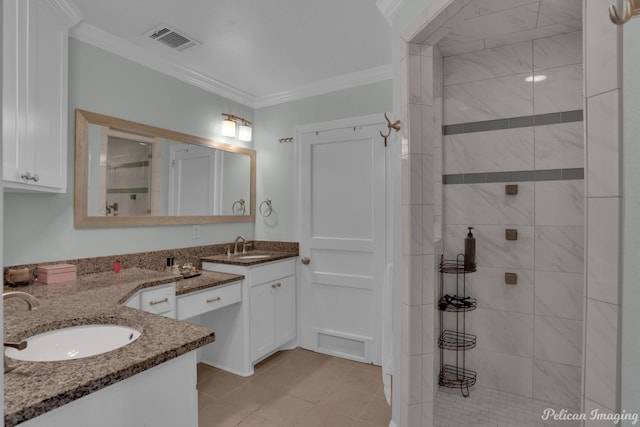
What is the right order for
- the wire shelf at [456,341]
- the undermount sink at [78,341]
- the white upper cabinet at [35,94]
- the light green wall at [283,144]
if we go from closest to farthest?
1. the undermount sink at [78,341]
2. the white upper cabinet at [35,94]
3. the wire shelf at [456,341]
4. the light green wall at [283,144]

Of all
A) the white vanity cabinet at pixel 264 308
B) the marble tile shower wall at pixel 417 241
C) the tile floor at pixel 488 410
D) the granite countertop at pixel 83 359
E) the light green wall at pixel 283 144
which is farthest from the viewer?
the light green wall at pixel 283 144

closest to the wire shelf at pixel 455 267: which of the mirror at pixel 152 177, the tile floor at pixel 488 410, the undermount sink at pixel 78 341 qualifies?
the tile floor at pixel 488 410

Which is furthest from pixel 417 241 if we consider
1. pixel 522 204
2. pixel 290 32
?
pixel 290 32

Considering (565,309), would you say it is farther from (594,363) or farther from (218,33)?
(218,33)

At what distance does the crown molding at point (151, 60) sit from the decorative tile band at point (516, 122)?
6.73 feet

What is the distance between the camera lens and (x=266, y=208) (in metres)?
3.65

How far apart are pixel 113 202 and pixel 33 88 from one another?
3.05ft

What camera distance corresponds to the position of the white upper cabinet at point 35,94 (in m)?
1.62

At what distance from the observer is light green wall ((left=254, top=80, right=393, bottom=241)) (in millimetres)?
3234

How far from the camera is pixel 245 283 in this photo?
2.82 meters

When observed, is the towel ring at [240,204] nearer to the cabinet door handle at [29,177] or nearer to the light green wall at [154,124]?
the light green wall at [154,124]

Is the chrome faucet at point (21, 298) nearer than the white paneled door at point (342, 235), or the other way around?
the chrome faucet at point (21, 298)

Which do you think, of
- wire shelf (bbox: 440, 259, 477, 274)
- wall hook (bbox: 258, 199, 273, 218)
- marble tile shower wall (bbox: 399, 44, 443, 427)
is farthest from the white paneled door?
marble tile shower wall (bbox: 399, 44, 443, 427)

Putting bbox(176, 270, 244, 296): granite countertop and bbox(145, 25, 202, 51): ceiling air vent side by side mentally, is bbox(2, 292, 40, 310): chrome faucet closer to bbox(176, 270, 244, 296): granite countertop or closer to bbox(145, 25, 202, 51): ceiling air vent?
bbox(176, 270, 244, 296): granite countertop
